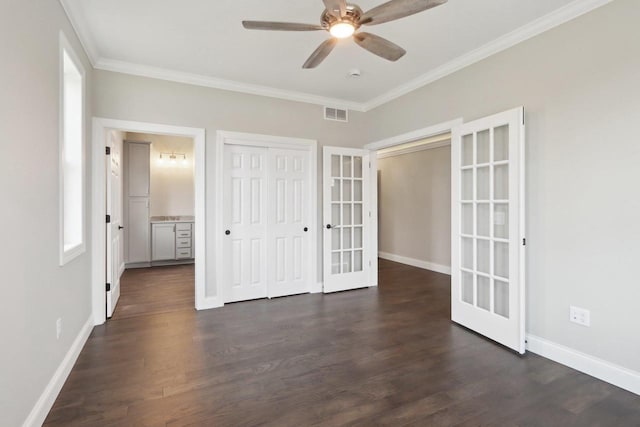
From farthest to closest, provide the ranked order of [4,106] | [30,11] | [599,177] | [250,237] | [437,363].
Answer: [250,237] → [437,363] → [599,177] → [30,11] → [4,106]

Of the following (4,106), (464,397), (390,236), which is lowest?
(464,397)

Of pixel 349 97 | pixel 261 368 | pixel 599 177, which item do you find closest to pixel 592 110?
→ pixel 599 177

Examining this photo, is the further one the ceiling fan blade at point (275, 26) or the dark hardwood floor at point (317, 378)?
the ceiling fan blade at point (275, 26)

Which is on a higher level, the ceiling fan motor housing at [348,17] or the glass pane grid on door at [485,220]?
the ceiling fan motor housing at [348,17]

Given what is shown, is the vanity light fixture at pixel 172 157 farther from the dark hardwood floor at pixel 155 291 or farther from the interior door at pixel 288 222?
the interior door at pixel 288 222

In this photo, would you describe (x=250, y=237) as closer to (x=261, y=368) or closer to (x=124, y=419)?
(x=261, y=368)

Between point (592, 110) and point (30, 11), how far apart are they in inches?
148

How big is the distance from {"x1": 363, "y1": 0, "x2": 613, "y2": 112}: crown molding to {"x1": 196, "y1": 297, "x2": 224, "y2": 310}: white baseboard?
3.58 m

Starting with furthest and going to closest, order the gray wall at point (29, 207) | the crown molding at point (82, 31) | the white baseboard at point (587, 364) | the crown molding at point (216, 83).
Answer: the crown molding at point (216, 83) → the crown molding at point (82, 31) → the white baseboard at point (587, 364) → the gray wall at point (29, 207)

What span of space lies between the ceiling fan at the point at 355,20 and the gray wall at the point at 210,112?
1.98 metres

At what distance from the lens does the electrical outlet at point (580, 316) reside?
2416 mm

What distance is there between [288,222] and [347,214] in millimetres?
924

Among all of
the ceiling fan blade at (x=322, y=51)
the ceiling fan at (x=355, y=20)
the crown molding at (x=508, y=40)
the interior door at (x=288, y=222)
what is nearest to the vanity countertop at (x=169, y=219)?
the interior door at (x=288, y=222)

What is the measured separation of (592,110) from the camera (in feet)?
7.81
